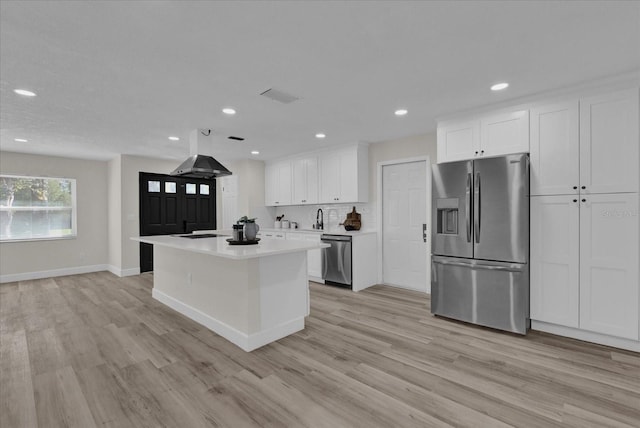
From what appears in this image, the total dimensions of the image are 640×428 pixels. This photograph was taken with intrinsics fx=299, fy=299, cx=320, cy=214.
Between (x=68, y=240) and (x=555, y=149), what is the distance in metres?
8.22

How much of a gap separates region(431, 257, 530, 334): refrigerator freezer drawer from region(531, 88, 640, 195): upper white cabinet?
933mm

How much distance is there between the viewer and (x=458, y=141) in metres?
3.60

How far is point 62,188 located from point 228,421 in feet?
21.6

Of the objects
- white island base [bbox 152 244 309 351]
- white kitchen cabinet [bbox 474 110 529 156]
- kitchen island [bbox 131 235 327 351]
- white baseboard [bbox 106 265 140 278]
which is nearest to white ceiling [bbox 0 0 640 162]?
white kitchen cabinet [bbox 474 110 529 156]

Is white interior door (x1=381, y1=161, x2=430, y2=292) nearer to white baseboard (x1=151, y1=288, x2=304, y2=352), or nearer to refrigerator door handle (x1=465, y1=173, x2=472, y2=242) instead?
refrigerator door handle (x1=465, y1=173, x2=472, y2=242)

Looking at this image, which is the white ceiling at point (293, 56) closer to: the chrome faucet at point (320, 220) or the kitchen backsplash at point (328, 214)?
the kitchen backsplash at point (328, 214)

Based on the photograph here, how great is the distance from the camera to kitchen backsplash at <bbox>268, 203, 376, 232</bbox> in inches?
211

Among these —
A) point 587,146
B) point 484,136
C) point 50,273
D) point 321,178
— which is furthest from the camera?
point 50,273

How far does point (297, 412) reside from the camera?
6.34 feet

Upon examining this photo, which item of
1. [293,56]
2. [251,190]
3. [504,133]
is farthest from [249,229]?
[251,190]

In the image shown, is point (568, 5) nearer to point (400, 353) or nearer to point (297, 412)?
point (400, 353)

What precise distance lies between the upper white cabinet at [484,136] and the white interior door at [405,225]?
3.14ft

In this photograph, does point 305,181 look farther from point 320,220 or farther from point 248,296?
point 248,296

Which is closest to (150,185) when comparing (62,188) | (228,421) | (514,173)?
(62,188)
